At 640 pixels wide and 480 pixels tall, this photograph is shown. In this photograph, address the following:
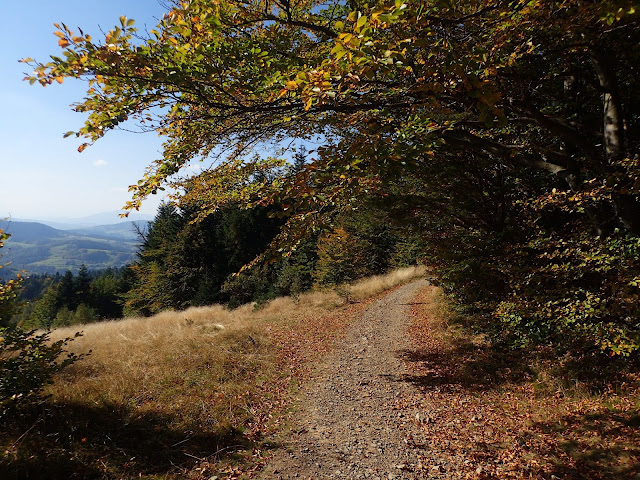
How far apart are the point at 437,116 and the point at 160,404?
7.44 metres

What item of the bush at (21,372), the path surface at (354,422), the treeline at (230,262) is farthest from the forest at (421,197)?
the treeline at (230,262)

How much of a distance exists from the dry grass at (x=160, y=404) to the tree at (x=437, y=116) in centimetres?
375

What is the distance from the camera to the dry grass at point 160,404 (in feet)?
14.5

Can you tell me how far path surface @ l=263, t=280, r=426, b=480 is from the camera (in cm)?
483

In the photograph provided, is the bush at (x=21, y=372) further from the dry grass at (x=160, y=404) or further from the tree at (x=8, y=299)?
the dry grass at (x=160, y=404)

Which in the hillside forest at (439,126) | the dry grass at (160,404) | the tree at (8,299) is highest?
the hillside forest at (439,126)

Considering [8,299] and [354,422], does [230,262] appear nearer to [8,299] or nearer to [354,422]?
[8,299]

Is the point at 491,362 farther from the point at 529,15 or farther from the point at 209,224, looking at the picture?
the point at 209,224

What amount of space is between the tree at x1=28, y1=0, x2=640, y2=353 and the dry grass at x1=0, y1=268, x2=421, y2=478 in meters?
3.75

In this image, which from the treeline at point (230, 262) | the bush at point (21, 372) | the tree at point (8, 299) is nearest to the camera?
the bush at point (21, 372)

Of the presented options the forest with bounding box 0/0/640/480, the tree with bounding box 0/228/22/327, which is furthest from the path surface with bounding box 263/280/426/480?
the tree with bounding box 0/228/22/327

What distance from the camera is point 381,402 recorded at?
22.8ft

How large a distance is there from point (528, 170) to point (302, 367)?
7.76m

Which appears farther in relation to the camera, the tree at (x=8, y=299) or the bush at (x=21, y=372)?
the tree at (x=8, y=299)
